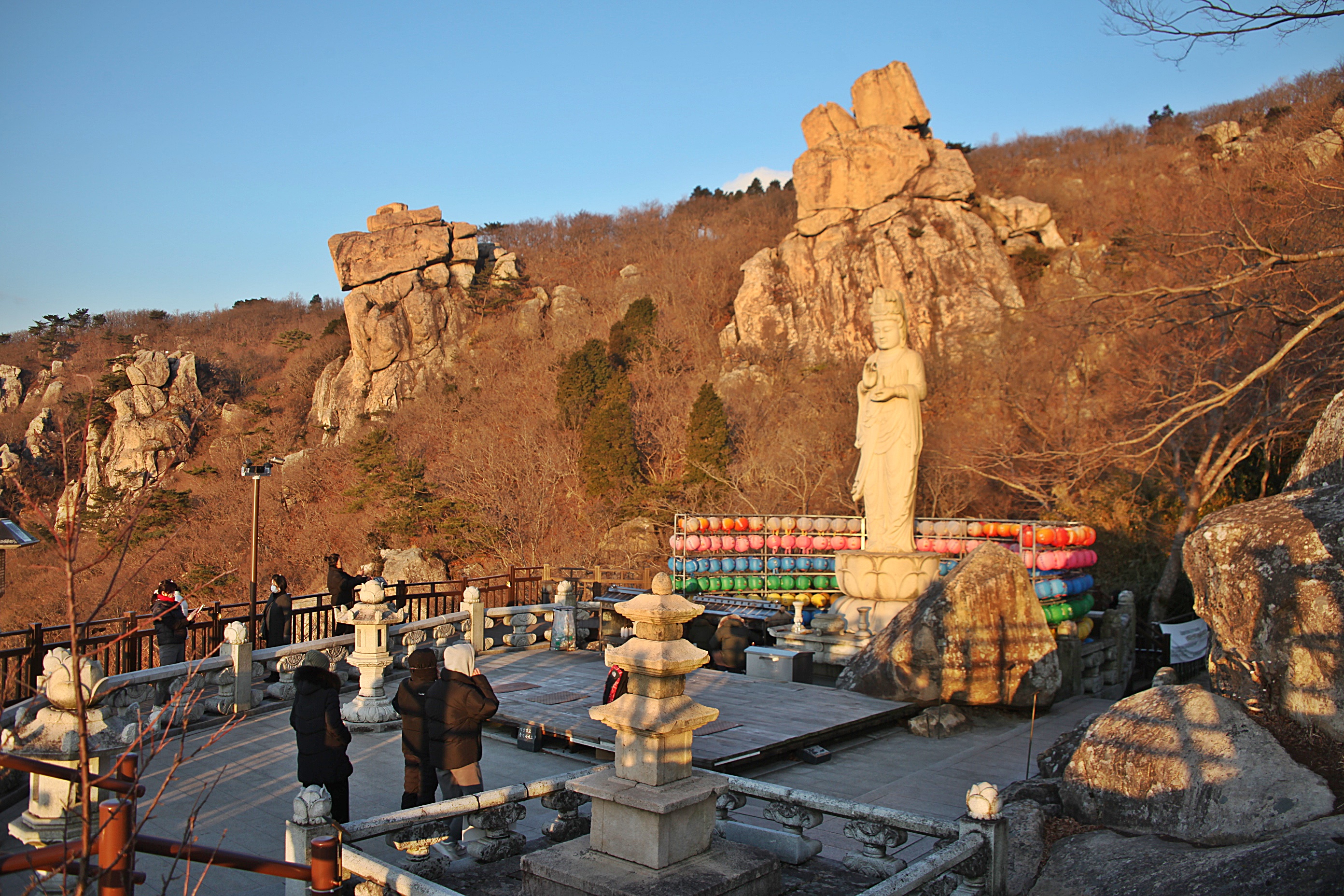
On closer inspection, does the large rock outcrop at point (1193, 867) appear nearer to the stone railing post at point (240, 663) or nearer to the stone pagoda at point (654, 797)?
the stone pagoda at point (654, 797)

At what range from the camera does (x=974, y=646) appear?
11.1m

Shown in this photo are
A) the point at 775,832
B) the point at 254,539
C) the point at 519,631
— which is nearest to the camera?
the point at 775,832

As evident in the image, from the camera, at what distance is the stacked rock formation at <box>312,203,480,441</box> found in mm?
51625

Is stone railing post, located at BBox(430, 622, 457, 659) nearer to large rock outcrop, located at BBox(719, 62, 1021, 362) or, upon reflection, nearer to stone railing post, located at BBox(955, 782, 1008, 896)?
stone railing post, located at BBox(955, 782, 1008, 896)

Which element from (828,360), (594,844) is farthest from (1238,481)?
(594,844)

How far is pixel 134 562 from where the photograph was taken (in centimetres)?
3638

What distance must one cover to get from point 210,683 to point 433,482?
27264 mm

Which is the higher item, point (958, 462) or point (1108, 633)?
point (958, 462)

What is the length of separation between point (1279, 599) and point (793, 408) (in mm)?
30287

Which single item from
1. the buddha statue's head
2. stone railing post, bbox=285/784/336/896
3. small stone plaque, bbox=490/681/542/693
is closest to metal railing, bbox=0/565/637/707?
stone railing post, bbox=285/784/336/896

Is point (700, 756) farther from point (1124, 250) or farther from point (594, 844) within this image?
point (1124, 250)

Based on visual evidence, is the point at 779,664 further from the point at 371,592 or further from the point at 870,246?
the point at 870,246

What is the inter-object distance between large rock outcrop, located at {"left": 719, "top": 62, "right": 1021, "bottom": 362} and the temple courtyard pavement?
105ft

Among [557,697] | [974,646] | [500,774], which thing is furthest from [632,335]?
[500,774]
